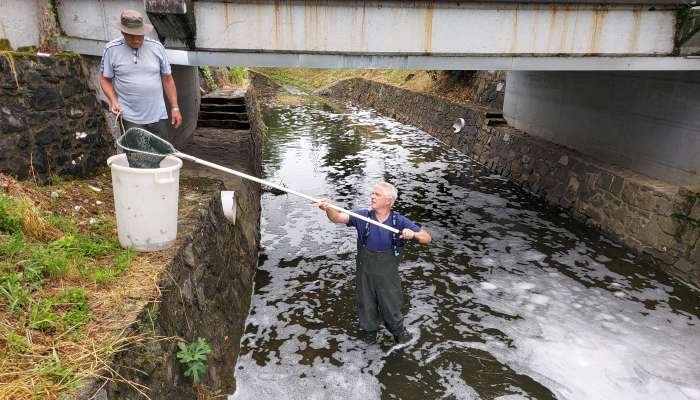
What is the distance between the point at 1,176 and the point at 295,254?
191 inches

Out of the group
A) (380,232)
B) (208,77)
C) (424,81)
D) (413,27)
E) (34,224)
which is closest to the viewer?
(34,224)

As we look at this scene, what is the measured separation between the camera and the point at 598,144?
10.9 metres

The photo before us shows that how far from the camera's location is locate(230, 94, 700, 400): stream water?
18.1 ft

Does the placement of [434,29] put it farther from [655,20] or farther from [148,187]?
[148,187]

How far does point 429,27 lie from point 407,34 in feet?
1.24

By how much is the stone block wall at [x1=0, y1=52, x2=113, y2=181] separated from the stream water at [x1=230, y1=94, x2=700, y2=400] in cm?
334

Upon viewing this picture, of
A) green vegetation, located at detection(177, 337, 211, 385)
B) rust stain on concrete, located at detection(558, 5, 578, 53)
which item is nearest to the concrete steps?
rust stain on concrete, located at detection(558, 5, 578, 53)

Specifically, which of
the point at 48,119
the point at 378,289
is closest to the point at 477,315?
the point at 378,289

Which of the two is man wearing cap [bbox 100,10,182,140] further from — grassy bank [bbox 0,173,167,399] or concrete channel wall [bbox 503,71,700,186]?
concrete channel wall [bbox 503,71,700,186]

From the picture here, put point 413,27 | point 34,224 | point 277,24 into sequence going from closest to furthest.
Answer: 1. point 34,224
2. point 277,24
3. point 413,27

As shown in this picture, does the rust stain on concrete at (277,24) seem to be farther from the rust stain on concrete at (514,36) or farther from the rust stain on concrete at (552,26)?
the rust stain on concrete at (552,26)

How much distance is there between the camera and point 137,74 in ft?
17.6

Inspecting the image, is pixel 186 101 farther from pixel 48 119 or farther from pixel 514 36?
pixel 514 36

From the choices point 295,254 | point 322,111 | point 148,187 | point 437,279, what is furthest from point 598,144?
point 322,111
